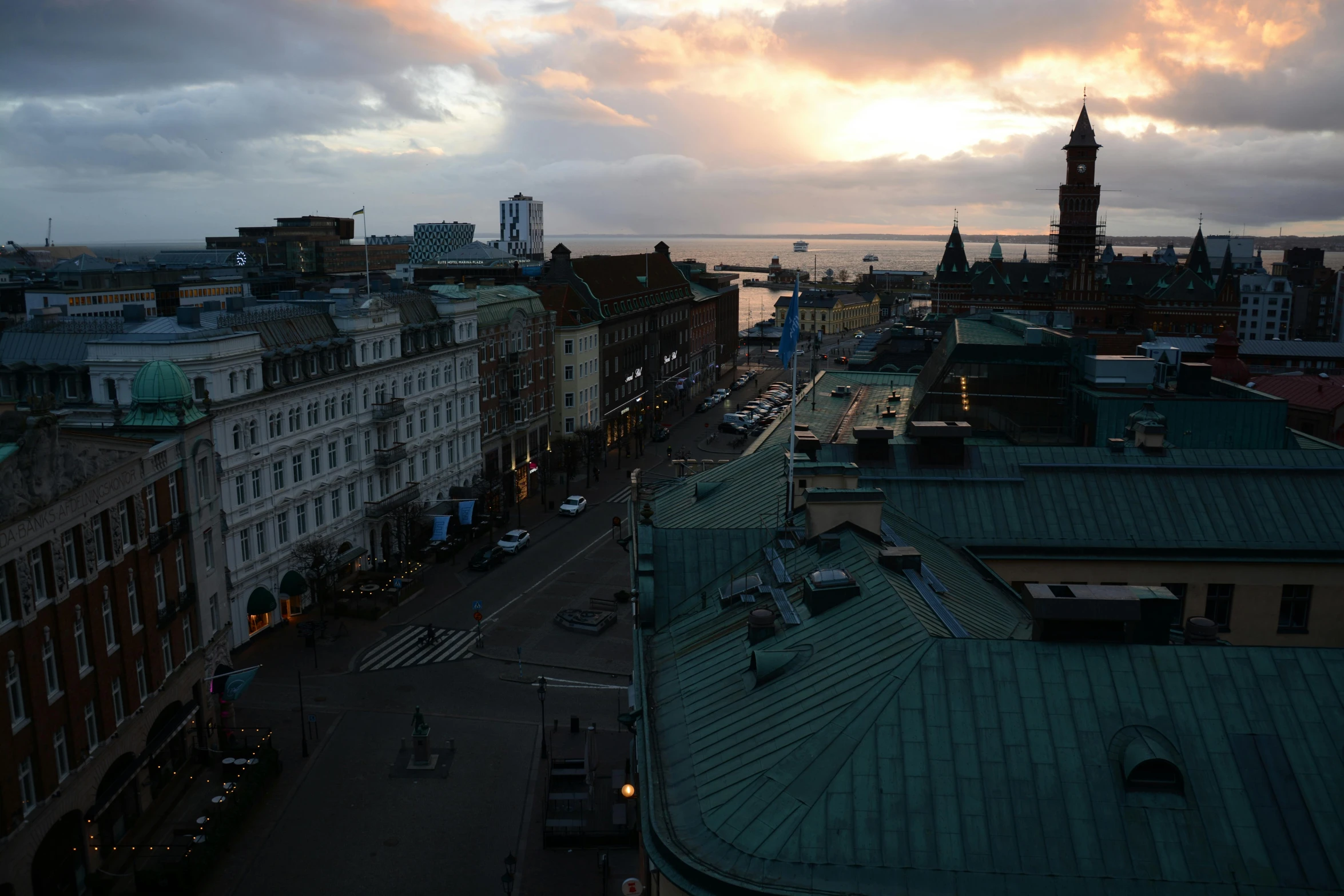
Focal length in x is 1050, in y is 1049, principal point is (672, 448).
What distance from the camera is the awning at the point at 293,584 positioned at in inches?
2314

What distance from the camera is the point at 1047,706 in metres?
20.4

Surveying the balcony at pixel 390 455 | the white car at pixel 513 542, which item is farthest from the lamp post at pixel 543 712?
the white car at pixel 513 542

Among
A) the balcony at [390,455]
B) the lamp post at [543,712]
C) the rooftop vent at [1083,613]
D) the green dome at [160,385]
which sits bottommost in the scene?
the lamp post at [543,712]

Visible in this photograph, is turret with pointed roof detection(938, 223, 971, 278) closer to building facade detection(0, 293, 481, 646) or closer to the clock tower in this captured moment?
the clock tower

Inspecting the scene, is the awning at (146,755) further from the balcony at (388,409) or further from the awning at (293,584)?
the balcony at (388,409)

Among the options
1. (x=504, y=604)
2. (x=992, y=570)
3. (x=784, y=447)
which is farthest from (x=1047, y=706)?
(x=504, y=604)

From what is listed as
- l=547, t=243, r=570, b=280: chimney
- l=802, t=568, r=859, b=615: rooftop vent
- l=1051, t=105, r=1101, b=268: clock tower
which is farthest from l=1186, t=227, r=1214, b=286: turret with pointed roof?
l=802, t=568, r=859, b=615: rooftop vent

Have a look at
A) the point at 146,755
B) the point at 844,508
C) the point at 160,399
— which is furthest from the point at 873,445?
the point at 160,399

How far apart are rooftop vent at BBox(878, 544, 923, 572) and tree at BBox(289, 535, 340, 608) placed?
40.8 metres

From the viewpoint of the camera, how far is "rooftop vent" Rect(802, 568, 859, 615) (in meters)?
25.4

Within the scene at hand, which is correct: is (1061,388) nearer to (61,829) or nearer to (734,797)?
(734,797)

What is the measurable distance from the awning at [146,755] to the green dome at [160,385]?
12722mm

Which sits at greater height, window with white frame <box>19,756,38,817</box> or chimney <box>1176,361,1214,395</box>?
chimney <box>1176,361,1214,395</box>

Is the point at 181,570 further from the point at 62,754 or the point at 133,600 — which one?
the point at 62,754
